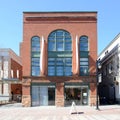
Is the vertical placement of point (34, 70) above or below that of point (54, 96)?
above

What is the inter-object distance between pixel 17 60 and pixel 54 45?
2758cm

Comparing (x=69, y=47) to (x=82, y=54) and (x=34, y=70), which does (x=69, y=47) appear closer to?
(x=82, y=54)

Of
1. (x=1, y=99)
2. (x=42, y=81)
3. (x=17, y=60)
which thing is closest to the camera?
(x=42, y=81)

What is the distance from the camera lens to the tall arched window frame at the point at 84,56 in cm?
4954

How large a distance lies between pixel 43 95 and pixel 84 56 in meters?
8.05

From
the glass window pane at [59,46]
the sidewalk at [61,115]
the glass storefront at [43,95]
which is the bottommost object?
the sidewalk at [61,115]

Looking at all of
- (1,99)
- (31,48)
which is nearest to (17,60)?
(1,99)

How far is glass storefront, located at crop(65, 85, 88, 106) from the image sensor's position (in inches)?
1948

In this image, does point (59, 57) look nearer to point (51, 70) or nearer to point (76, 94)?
point (51, 70)

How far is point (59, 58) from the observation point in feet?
163

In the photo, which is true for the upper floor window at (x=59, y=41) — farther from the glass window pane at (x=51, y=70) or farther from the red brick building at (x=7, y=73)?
the red brick building at (x=7, y=73)

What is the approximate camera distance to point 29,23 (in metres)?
50.1

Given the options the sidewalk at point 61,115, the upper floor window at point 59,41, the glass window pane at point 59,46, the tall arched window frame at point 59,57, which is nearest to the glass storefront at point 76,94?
the tall arched window frame at point 59,57

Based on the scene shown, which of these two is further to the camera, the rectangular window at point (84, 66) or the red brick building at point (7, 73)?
the red brick building at point (7, 73)
